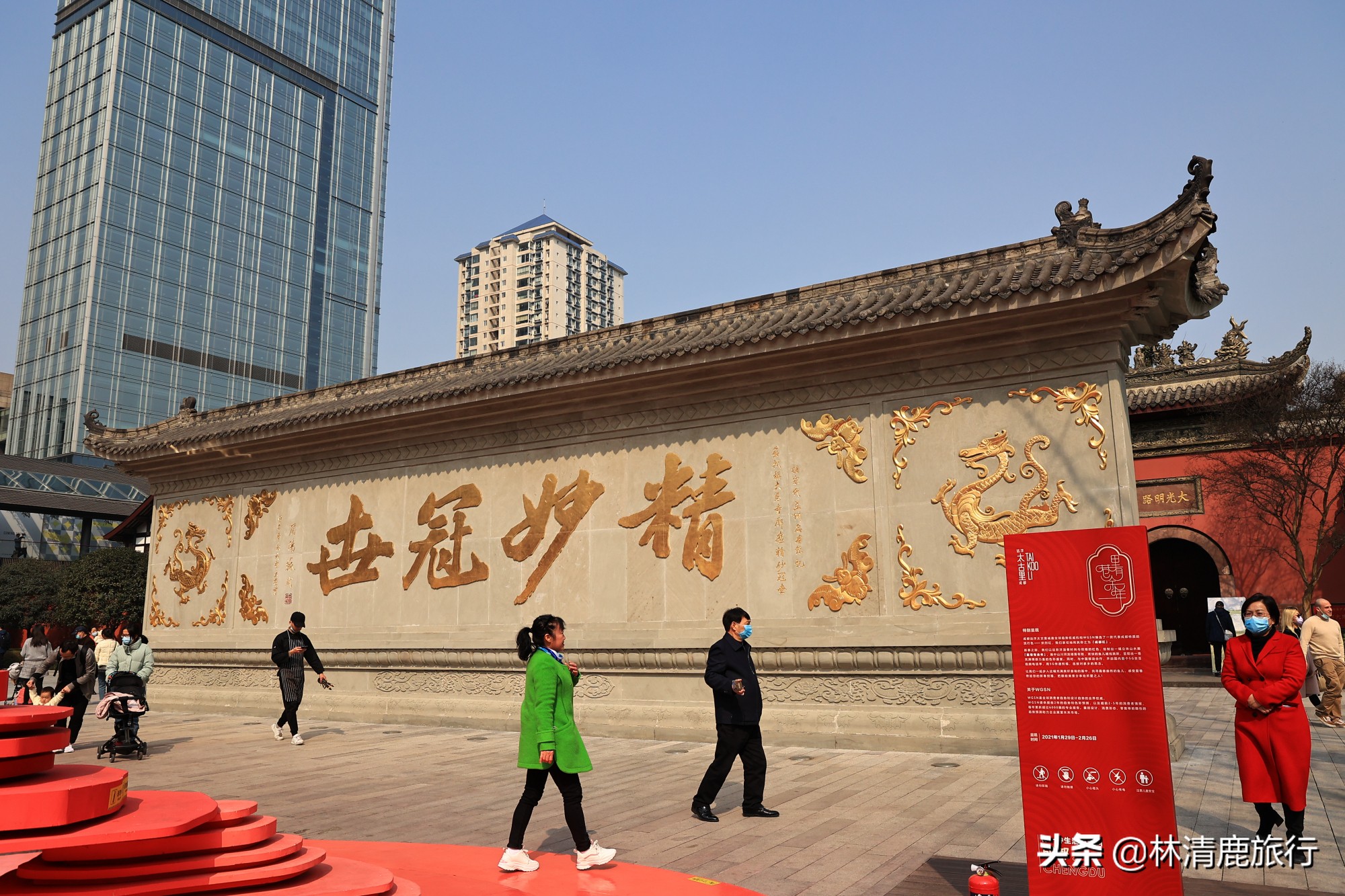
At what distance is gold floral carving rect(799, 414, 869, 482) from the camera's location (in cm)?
979

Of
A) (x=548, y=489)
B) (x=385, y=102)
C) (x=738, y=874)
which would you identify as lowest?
(x=738, y=874)

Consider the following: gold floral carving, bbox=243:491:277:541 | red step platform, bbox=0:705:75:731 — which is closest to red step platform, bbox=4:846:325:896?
red step platform, bbox=0:705:75:731

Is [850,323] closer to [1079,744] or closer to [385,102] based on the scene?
[1079,744]

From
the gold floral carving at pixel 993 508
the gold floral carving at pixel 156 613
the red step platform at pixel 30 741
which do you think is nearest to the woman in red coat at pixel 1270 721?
the gold floral carving at pixel 993 508

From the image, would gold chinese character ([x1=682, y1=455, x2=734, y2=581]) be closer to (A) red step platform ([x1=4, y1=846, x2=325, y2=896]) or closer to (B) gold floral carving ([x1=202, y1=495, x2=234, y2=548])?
(A) red step platform ([x1=4, y1=846, x2=325, y2=896])

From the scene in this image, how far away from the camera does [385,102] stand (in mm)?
82562

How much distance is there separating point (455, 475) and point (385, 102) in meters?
80.4

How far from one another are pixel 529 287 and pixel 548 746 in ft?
285

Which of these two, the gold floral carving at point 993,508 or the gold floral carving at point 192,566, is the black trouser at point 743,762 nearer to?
the gold floral carving at point 993,508

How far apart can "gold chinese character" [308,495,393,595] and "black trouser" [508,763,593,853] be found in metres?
8.78

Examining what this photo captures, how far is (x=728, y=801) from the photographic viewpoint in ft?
22.3

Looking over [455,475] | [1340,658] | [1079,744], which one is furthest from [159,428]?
[1340,658]

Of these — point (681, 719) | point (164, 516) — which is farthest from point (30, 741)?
point (164, 516)

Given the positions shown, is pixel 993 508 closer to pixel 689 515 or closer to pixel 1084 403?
pixel 1084 403
